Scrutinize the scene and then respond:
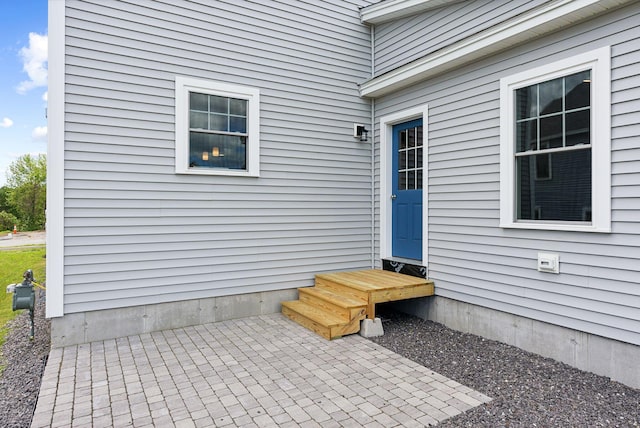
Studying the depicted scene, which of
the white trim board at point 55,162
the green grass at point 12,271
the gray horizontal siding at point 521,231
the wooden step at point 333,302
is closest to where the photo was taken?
the gray horizontal siding at point 521,231

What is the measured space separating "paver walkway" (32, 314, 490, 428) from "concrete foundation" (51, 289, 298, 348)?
0.14 metres

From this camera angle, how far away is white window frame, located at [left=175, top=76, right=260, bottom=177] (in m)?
4.41

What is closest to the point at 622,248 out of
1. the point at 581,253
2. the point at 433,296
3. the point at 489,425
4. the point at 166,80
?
the point at 581,253

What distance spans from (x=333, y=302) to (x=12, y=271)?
7.65m

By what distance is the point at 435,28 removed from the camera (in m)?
4.79

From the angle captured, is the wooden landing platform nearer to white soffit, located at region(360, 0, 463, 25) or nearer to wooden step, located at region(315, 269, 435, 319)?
wooden step, located at region(315, 269, 435, 319)

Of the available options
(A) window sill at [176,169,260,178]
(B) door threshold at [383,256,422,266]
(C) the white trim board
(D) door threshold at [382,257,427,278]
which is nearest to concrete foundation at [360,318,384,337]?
(D) door threshold at [382,257,427,278]

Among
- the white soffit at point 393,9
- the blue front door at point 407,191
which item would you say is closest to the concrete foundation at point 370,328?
the blue front door at point 407,191

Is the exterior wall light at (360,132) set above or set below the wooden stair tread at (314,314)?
above

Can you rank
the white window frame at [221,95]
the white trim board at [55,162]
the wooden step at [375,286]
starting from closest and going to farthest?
1. the white trim board at [55,162]
2. the wooden step at [375,286]
3. the white window frame at [221,95]

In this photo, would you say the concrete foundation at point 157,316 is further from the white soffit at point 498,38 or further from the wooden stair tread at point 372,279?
the white soffit at point 498,38

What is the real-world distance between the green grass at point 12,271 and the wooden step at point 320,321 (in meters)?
3.25

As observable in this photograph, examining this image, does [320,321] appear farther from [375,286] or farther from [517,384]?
[517,384]

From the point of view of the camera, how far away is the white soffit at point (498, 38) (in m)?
3.10
